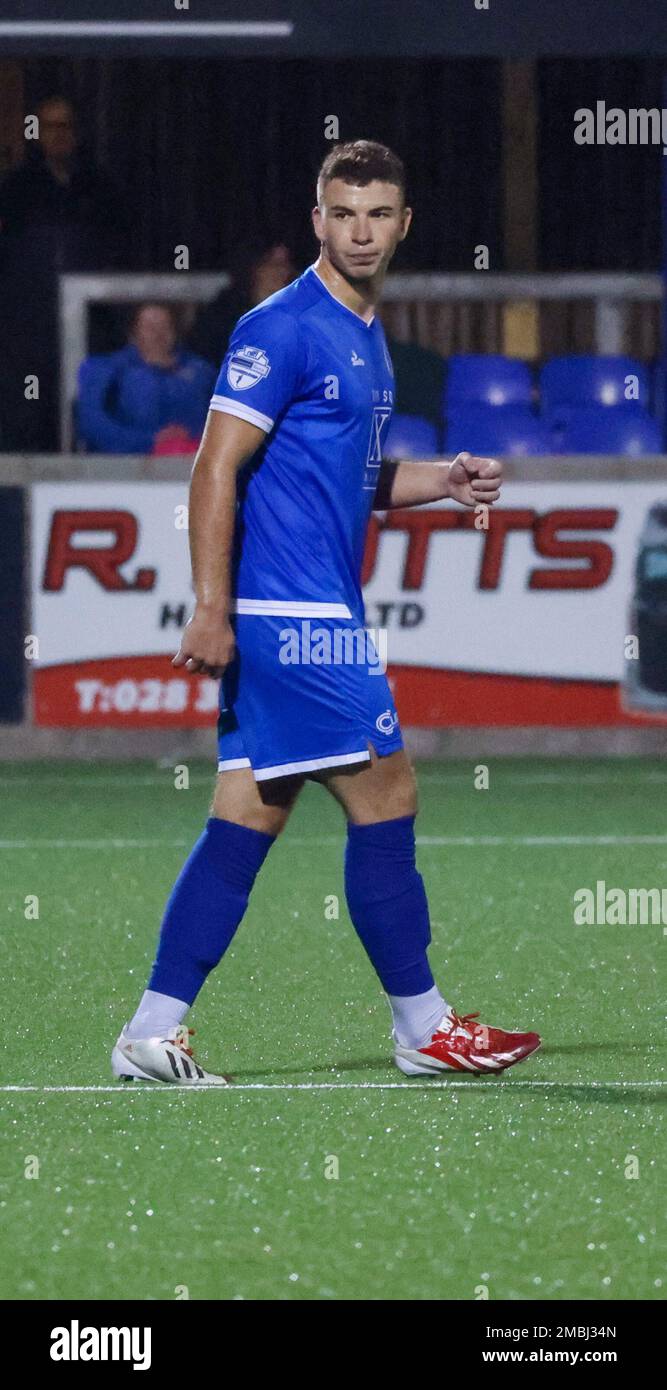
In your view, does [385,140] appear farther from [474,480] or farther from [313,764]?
[313,764]

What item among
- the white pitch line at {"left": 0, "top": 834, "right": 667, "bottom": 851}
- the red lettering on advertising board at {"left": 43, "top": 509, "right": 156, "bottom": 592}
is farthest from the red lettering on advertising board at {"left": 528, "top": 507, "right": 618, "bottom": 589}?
the white pitch line at {"left": 0, "top": 834, "right": 667, "bottom": 851}

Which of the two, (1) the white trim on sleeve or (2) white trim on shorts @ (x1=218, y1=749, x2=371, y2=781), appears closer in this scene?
(1) the white trim on sleeve

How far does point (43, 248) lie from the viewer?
540 inches

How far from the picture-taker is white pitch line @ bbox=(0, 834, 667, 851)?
941 cm

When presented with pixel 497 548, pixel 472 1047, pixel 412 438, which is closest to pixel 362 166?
pixel 472 1047

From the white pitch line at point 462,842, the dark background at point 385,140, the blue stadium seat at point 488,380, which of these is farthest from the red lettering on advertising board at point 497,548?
the dark background at point 385,140

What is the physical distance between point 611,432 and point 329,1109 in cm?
863

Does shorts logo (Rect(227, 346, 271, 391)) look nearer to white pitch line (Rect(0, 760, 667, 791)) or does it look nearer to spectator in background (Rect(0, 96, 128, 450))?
white pitch line (Rect(0, 760, 667, 791))

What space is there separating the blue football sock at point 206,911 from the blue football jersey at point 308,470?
45 cm

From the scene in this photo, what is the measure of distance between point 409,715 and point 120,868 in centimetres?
328

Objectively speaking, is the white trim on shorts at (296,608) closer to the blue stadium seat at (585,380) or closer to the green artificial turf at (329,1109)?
the green artificial turf at (329,1109)

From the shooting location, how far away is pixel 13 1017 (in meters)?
6.14

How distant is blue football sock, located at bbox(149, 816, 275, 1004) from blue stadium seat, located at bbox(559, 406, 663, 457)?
8206 mm
